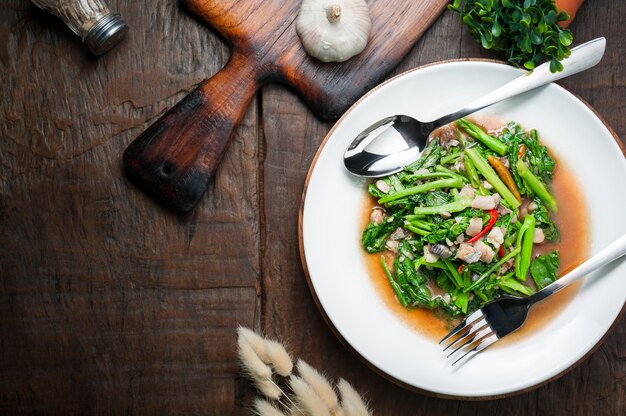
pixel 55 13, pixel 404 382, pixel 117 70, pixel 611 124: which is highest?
pixel 55 13

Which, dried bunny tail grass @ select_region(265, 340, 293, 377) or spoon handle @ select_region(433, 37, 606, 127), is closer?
spoon handle @ select_region(433, 37, 606, 127)

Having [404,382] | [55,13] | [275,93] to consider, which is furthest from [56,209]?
[404,382]

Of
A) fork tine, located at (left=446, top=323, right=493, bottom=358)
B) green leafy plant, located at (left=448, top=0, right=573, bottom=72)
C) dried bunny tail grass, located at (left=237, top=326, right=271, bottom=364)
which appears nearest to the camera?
green leafy plant, located at (left=448, top=0, right=573, bottom=72)

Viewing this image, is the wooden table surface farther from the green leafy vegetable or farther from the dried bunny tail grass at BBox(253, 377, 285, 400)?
the green leafy vegetable

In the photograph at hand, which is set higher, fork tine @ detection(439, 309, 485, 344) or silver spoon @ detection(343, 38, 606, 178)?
silver spoon @ detection(343, 38, 606, 178)

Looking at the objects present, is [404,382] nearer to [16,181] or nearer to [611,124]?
[611,124]

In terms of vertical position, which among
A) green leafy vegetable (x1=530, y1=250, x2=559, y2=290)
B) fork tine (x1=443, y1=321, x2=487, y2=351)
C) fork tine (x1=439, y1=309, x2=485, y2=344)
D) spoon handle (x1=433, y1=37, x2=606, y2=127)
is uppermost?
spoon handle (x1=433, y1=37, x2=606, y2=127)

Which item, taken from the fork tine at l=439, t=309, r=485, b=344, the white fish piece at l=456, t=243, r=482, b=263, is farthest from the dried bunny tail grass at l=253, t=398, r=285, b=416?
the white fish piece at l=456, t=243, r=482, b=263
